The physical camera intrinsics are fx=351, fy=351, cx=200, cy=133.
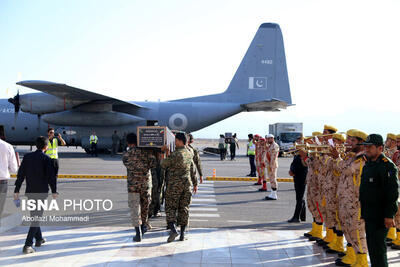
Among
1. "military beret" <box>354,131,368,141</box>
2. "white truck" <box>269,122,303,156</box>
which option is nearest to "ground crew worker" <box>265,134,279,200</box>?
"military beret" <box>354,131,368,141</box>

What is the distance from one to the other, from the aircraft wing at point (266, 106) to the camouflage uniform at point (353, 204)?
833 inches

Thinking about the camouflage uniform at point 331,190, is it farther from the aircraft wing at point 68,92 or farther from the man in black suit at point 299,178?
the aircraft wing at point 68,92

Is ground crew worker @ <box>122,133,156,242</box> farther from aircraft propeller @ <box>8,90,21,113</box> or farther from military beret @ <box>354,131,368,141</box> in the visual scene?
aircraft propeller @ <box>8,90,21,113</box>

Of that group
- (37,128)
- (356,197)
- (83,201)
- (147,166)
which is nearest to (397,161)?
(356,197)

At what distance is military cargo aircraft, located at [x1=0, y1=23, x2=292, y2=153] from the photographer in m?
25.6

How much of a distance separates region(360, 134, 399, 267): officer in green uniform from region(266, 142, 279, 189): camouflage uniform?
264 inches

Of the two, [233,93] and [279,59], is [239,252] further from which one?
[279,59]

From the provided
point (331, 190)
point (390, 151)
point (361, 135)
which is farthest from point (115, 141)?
point (361, 135)

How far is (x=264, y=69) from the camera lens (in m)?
29.6

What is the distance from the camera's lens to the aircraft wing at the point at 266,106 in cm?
2686

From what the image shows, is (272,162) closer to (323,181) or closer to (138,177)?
(323,181)

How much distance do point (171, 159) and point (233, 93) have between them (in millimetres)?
23110

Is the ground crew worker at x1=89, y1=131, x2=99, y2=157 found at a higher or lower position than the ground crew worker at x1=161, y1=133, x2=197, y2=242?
higher

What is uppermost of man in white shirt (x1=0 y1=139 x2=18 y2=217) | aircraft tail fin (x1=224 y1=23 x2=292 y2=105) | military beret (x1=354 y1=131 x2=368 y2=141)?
aircraft tail fin (x1=224 y1=23 x2=292 y2=105)
